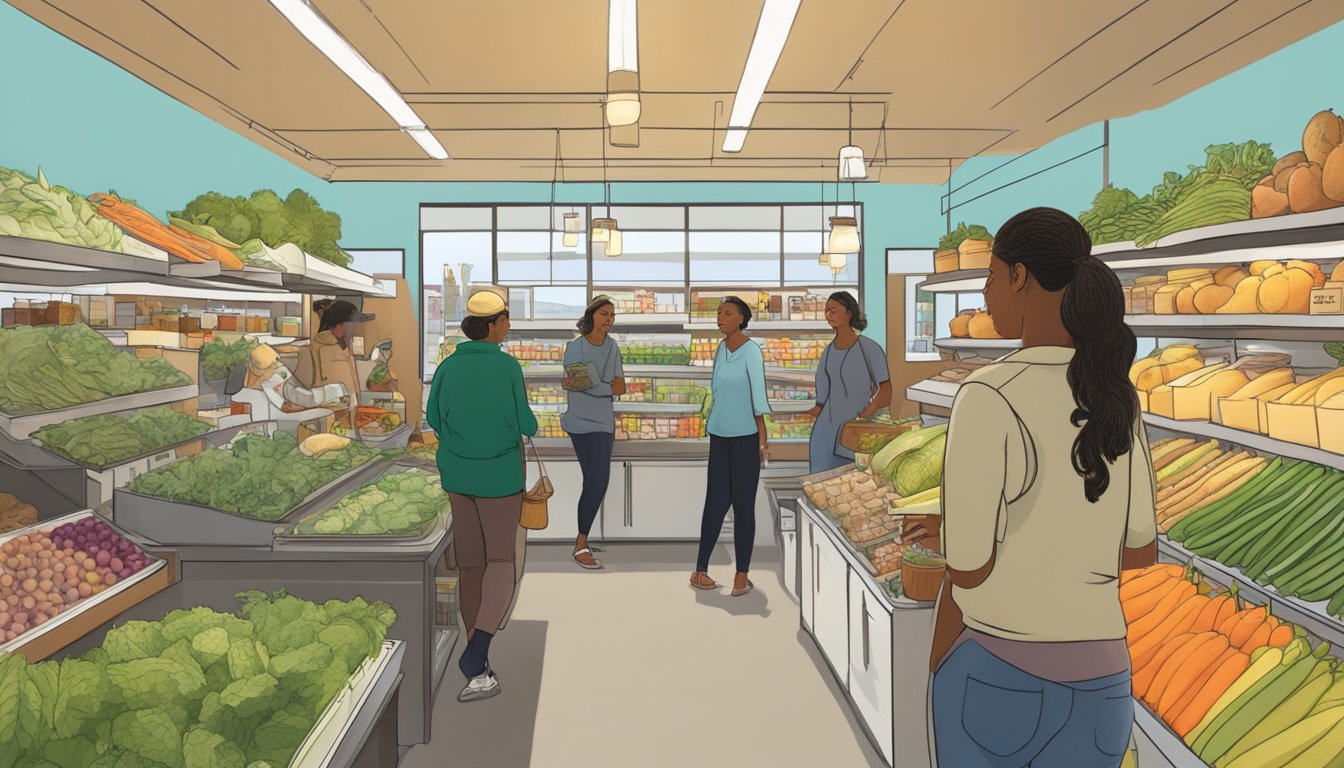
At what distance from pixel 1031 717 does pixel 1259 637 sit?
138 cm

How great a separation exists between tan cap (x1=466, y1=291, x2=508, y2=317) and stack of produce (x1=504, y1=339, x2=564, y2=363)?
385 cm

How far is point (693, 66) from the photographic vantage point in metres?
→ 6.65

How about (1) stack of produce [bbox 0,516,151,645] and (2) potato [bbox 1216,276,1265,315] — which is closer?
(1) stack of produce [bbox 0,516,151,645]

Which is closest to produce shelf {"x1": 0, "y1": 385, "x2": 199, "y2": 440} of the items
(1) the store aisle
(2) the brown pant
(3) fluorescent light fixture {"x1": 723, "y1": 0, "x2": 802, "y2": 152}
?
(2) the brown pant

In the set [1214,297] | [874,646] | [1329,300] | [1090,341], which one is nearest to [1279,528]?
[1329,300]

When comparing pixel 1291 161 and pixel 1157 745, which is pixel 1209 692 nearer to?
pixel 1157 745

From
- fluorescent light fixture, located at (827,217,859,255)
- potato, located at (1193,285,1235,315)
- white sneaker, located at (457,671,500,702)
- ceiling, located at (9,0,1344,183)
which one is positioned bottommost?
white sneaker, located at (457,671,500,702)

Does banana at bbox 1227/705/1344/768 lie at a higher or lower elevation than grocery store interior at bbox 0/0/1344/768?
lower

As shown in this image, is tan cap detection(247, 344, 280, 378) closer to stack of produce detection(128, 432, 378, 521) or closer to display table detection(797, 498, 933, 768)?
stack of produce detection(128, 432, 378, 521)

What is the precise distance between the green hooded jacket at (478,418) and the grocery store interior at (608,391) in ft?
0.39

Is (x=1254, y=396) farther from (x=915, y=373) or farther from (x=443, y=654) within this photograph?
(x=915, y=373)

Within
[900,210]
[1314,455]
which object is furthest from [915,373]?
[1314,455]

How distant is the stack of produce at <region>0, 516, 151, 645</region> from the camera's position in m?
2.62

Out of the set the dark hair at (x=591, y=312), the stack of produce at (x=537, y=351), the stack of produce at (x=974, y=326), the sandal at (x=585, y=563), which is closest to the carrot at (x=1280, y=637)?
the stack of produce at (x=974, y=326)
